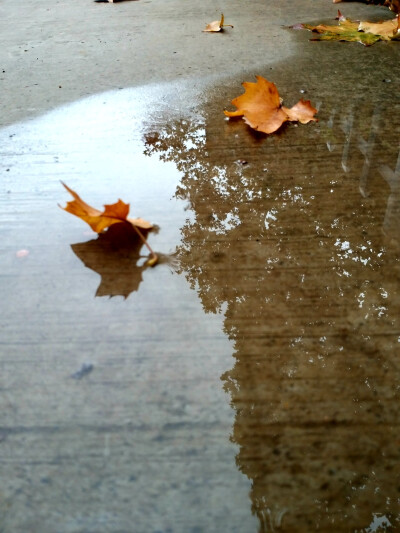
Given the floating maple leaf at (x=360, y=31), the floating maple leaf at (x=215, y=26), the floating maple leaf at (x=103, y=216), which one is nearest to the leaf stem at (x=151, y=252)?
the floating maple leaf at (x=103, y=216)

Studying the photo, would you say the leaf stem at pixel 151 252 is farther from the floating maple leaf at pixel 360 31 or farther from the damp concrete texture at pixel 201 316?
the floating maple leaf at pixel 360 31

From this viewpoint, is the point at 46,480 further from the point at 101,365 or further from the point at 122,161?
the point at 122,161

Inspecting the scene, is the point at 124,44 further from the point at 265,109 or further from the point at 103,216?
the point at 103,216

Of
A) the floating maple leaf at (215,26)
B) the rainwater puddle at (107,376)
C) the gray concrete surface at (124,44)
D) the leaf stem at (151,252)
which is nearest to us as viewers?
the rainwater puddle at (107,376)

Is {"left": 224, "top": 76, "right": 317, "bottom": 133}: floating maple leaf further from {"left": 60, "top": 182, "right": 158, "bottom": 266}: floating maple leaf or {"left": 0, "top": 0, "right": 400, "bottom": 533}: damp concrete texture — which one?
{"left": 60, "top": 182, "right": 158, "bottom": 266}: floating maple leaf

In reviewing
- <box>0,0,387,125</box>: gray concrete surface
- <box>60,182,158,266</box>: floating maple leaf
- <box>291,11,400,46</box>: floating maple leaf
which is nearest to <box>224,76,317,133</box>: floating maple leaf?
<box>0,0,387,125</box>: gray concrete surface

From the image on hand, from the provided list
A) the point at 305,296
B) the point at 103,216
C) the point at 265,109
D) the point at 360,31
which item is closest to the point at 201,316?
the point at 305,296

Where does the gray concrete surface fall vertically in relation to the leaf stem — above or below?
below
